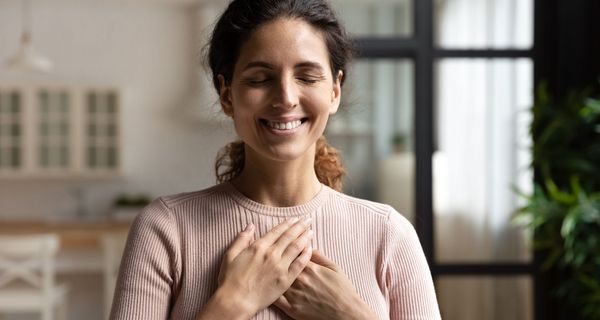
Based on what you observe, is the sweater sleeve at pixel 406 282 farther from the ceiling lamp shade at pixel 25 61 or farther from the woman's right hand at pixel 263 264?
the ceiling lamp shade at pixel 25 61

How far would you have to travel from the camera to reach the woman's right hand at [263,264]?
1035mm

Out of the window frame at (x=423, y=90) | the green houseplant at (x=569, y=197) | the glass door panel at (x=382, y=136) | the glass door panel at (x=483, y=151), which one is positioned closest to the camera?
the green houseplant at (x=569, y=197)

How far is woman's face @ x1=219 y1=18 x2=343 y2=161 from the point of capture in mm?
1021

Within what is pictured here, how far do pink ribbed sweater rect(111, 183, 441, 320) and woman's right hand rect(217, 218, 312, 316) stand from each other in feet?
0.07

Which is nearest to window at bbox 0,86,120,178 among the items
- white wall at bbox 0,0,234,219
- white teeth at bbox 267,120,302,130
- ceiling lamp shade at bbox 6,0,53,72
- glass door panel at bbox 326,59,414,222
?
white wall at bbox 0,0,234,219

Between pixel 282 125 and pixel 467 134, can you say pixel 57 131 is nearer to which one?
pixel 467 134

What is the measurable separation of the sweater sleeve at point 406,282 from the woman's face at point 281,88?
185 millimetres

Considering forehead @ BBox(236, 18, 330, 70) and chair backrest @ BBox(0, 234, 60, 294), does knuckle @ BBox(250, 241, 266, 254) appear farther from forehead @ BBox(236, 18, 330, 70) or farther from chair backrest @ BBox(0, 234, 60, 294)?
chair backrest @ BBox(0, 234, 60, 294)

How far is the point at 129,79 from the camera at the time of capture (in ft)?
24.9

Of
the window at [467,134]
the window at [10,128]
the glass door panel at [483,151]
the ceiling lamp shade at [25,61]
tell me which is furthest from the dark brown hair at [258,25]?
the window at [10,128]

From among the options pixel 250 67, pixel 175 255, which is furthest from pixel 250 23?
pixel 175 255

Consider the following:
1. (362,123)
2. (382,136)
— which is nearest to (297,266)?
(382,136)

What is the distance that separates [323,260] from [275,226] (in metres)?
0.08

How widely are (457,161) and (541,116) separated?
660 millimetres
